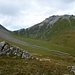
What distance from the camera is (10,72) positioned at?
93.0ft

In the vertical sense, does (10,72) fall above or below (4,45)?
below

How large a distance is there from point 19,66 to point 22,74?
3.14 metres

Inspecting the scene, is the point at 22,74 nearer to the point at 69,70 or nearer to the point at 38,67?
the point at 38,67

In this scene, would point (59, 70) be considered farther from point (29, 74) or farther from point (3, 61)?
point (3, 61)

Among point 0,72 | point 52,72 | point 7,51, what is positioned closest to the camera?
point 0,72

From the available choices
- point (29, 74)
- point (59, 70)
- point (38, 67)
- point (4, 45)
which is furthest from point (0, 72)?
point (4, 45)

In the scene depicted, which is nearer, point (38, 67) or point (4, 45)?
point (38, 67)

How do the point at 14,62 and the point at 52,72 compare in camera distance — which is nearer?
the point at 52,72

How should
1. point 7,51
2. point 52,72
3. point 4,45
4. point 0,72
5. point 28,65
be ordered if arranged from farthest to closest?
point 4,45 → point 7,51 → point 28,65 → point 52,72 → point 0,72

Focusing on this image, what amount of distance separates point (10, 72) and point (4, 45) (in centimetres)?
1415

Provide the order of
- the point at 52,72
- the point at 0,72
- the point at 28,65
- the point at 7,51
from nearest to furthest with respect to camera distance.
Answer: the point at 0,72 < the point at 52,72 < the point at 28,65 < the point at 7,51

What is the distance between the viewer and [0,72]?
27.9 meters

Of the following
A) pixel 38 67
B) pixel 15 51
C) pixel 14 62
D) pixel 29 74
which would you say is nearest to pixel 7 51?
pixel 15 51

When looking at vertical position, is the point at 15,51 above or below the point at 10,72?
above
